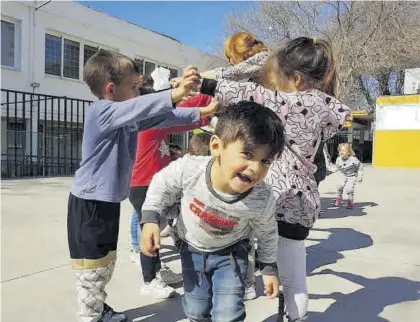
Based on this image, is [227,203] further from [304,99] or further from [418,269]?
[418,269]

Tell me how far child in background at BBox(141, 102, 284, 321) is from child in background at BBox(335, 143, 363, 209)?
18.7ft

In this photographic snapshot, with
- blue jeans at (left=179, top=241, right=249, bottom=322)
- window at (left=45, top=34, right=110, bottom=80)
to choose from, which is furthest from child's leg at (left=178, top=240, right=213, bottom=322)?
window at (left=45, top=34, right=110, bottom=80)

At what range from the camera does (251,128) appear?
1811 millimetres

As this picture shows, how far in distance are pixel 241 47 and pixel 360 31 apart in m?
22.8

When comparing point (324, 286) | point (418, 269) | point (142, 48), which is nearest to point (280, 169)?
point (324, 286)

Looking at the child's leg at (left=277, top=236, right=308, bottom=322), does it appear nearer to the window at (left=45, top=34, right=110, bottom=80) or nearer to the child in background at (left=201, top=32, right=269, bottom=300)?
the child in background at (left=201, top=32, right=269, bottom=300)

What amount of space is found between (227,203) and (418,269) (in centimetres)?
272

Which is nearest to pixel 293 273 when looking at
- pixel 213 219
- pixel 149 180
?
pixel 213 219

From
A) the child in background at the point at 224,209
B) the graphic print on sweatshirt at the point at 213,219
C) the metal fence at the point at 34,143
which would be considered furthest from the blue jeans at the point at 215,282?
the metal fence at the point at 34,143

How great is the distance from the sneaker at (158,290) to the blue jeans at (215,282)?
3.01 ft

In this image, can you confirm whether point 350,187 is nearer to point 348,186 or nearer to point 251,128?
point 348,186

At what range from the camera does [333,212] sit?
6.95 m

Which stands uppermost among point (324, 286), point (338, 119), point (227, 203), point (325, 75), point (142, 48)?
point (142, 48)

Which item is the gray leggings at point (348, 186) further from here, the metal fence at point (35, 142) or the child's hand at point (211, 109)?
the metal fence at point (35, 142)
